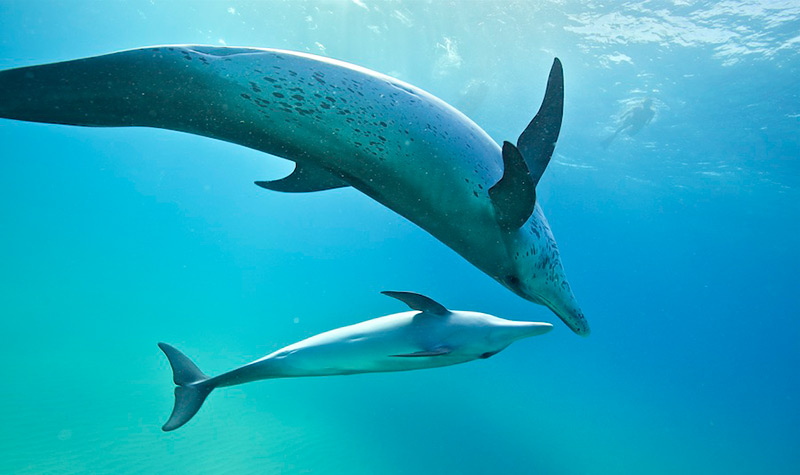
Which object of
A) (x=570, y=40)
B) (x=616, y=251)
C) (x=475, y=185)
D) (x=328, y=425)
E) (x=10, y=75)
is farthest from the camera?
(x=616, y=251)

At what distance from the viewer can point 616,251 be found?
64000 mm

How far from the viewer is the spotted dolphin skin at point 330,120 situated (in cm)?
164

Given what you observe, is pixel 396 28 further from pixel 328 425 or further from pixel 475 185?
pixel 475 185

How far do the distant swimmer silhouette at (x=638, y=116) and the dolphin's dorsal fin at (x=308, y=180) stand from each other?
2379 cm

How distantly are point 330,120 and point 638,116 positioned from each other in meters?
25.2

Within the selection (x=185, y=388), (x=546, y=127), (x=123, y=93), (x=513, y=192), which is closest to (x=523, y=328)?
(x=546, y=127)

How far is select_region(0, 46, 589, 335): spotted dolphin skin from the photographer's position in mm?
1639

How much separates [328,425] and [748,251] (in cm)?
5311

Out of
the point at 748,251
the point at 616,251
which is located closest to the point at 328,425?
the point at 748,251

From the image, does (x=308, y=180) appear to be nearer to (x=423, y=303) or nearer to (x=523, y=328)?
(x=423, y=303)

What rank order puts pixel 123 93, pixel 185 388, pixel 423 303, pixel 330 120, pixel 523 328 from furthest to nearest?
pixel 185 388
pixel 423 303
pixel 523 328
pixel 330 120
pixel 123 93

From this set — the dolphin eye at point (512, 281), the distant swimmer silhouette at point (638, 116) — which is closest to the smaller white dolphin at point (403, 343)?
the dolphin eye at point (512, 281)

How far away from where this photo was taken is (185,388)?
5402 mm

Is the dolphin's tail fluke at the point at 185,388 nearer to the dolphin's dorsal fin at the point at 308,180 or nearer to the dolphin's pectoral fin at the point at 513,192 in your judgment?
the dolphin's dorsal fin at the point at 308,180
